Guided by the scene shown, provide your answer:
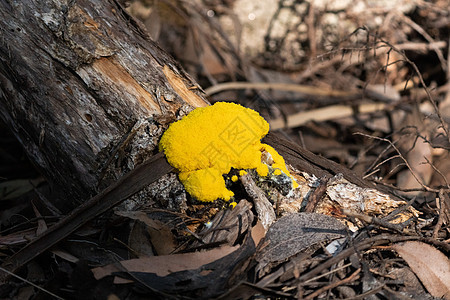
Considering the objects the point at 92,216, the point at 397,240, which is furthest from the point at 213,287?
the point at 397,240

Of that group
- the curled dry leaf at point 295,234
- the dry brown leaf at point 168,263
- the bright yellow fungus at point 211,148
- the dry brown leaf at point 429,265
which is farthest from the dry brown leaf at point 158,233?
the dry brown leaf at point 429,265

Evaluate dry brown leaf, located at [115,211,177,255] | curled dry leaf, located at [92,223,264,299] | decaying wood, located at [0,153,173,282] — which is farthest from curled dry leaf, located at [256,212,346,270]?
decaying wood, located at [0,153,173,282]

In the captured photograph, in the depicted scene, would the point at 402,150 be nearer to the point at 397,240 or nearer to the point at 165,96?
the point at 397,240

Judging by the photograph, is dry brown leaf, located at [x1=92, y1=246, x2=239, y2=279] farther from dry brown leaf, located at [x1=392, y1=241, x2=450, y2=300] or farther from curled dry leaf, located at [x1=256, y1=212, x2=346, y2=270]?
dry brown leaf, located at [x1=392, y1=241, x2=450, y2=300]

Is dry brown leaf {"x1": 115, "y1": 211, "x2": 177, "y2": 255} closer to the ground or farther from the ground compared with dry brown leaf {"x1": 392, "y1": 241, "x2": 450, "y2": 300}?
farther from the ground

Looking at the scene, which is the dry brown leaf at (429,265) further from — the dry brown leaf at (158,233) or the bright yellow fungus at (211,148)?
the dry brown leaf at (158,233)

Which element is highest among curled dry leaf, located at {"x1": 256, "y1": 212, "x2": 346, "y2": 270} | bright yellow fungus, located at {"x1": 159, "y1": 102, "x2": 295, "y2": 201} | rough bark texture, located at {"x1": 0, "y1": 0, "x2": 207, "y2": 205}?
rough bark texture, located at {"x1": 0, "y1": 0, "x2": 207, "y2": 205}
